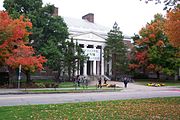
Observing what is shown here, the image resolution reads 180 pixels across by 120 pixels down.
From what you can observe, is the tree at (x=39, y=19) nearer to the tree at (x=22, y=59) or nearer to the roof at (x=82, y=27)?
the tree at (x=22, y=59)

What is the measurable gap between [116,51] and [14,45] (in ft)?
112

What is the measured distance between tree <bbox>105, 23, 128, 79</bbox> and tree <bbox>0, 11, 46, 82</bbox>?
107ft

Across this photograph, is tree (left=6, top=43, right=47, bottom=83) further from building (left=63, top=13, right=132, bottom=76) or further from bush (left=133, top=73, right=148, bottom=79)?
bush (left=133, top=73, right=148, bottom=79)

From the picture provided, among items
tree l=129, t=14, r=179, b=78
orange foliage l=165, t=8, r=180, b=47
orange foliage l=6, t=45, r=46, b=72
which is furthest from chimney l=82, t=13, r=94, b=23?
orange foliage l=165, t=8, r=180, b=47

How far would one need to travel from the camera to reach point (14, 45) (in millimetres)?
38406

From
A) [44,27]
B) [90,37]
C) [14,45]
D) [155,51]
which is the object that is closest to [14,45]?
[14,45]

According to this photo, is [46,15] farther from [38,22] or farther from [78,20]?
[78,20]

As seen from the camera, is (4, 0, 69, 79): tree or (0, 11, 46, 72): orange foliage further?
(4, 0, 69, 79): tree

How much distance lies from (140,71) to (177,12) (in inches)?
2265

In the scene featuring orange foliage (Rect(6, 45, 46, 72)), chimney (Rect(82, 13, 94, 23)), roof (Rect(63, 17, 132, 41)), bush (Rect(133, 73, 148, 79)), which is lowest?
bush (Rect(133, 73, 148, 79))

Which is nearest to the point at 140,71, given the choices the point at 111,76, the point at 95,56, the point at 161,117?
the point at 111,76

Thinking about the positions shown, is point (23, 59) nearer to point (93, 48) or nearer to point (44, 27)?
point (44, 27)

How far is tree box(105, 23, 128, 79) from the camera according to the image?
227ft

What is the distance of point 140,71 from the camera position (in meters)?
77.7
